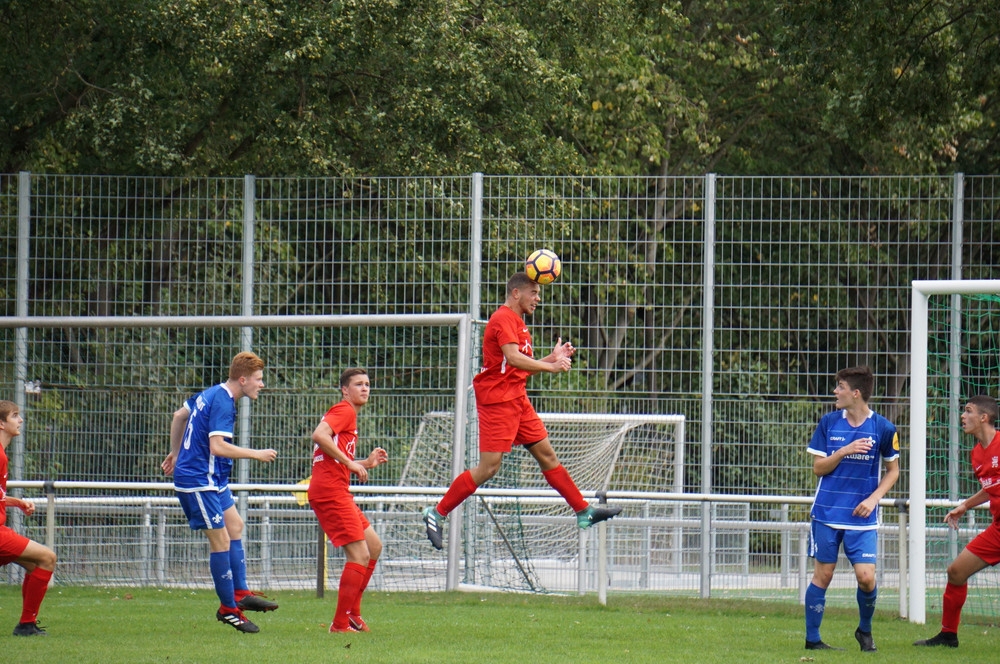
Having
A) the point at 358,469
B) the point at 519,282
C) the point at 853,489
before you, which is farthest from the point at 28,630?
the point at 853,489

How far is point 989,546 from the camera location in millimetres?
8930

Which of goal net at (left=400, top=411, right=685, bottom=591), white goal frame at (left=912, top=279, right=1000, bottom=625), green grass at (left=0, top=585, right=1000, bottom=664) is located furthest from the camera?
goal net at (left=400, top=411, right=685, bottom=591)

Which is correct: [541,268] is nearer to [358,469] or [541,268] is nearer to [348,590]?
[358,469]

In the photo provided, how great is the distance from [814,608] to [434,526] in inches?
111

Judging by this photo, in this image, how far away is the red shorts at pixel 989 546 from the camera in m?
8.91

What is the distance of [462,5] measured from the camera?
1603cm

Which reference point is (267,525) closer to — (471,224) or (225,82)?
(471,224)

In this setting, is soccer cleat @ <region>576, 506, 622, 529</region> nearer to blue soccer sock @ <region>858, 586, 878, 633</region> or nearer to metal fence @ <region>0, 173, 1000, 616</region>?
blue soccer sock @ <region>858, 586, 878, 633</region>

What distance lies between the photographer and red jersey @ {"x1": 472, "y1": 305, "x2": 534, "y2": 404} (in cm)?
946

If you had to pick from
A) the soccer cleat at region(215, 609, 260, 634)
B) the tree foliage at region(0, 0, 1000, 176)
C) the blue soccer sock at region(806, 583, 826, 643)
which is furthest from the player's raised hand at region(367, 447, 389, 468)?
the tree foliage at region(0, 0, 1000, 176)

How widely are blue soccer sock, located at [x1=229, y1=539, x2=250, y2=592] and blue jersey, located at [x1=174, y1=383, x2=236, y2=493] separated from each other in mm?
674

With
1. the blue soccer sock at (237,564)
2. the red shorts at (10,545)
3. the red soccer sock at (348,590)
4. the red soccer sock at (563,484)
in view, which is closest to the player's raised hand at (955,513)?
the red soccer sock at (563,484)

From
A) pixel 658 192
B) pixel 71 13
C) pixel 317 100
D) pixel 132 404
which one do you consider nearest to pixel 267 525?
pixel 132 404

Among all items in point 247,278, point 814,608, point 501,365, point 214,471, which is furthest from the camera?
point 247,278
